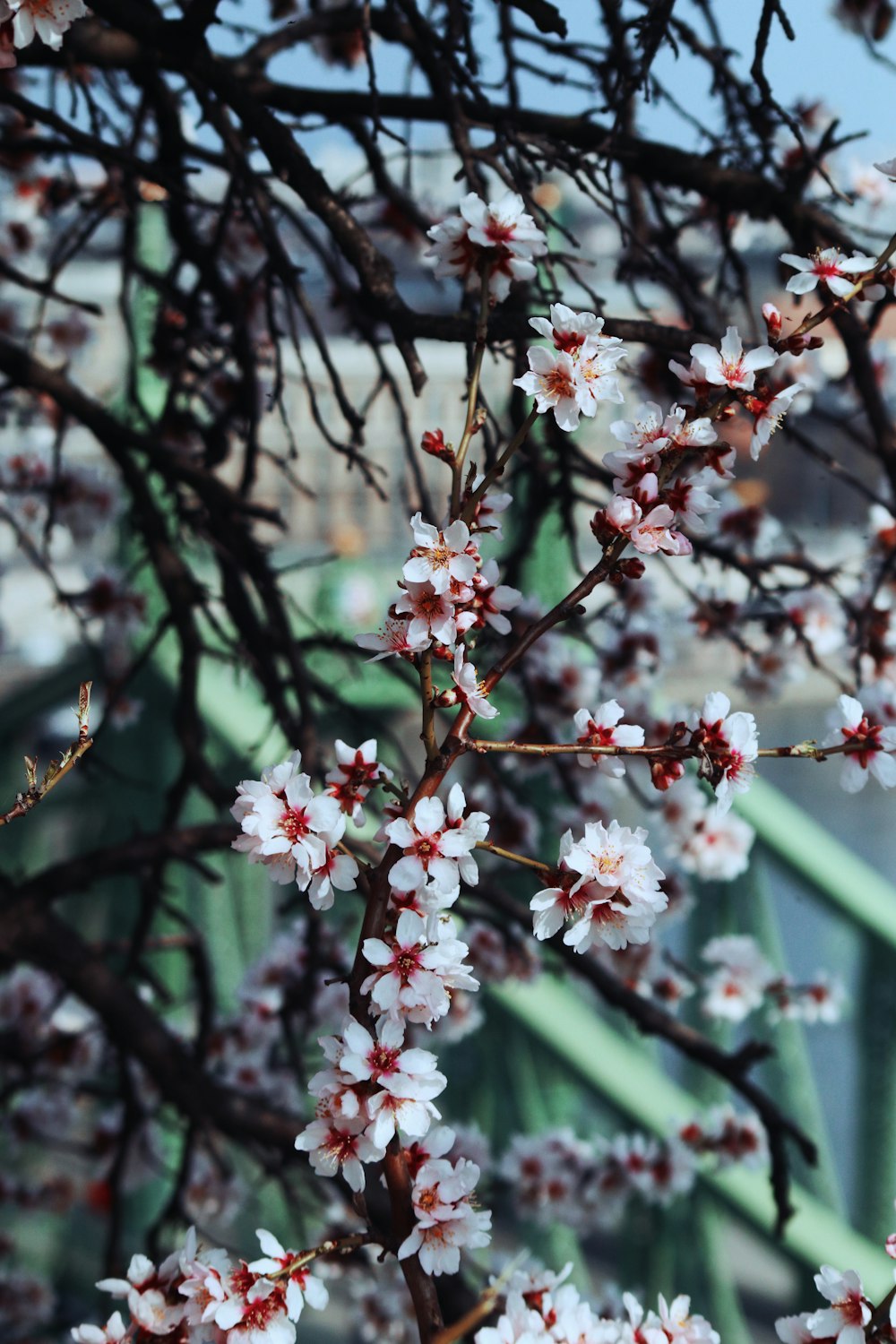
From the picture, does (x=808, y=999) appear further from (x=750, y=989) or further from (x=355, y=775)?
(x=355, y=775)

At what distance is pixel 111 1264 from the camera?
1546 millimetres

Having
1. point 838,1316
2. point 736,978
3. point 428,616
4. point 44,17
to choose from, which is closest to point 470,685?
point 428,616

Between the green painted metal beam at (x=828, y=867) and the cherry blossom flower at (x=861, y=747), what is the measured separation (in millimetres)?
1413

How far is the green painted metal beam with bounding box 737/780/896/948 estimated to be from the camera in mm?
2148

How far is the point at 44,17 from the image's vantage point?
0.84m

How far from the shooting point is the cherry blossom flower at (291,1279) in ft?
2.28

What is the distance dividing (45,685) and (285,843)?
2.11 m

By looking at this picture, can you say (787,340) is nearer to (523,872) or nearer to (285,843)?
(285,843)

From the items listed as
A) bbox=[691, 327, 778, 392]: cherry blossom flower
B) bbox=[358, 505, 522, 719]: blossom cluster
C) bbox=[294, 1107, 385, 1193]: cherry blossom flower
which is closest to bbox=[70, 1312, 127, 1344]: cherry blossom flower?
bbox=[294, 1107, 385, 1193]: cherry blossom flower

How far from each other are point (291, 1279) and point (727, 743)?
0.36m

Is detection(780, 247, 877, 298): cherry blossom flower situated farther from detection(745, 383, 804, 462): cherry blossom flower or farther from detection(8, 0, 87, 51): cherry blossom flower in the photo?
detection(8, 0, 87, 51): cherry blossom flower

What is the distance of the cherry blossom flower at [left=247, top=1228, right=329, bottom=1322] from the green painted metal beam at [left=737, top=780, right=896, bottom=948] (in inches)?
60.6

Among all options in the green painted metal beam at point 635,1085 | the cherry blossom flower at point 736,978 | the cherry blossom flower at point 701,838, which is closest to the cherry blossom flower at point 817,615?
the cherry blossom flower at point 701,838

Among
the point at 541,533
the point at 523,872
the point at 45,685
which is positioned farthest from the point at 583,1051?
the point at 45,685
